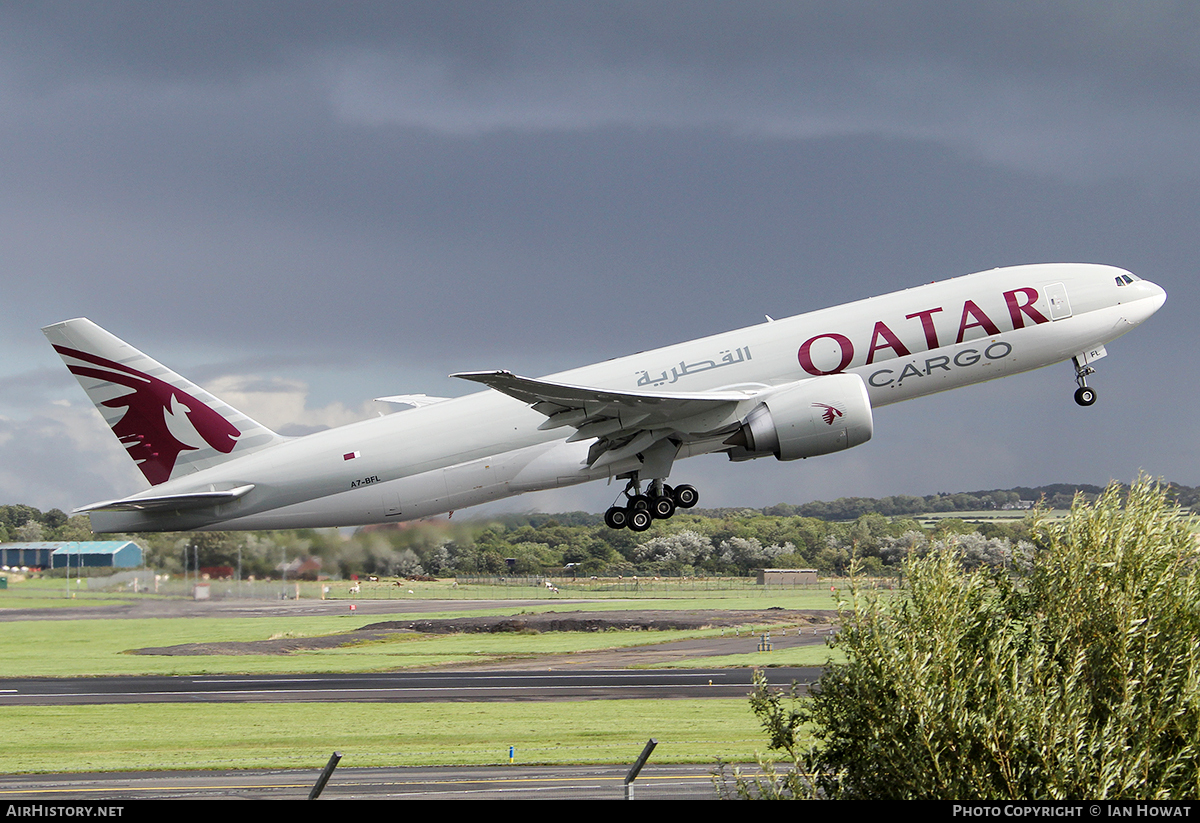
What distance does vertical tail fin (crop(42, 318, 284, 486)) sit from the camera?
39062 millimetres

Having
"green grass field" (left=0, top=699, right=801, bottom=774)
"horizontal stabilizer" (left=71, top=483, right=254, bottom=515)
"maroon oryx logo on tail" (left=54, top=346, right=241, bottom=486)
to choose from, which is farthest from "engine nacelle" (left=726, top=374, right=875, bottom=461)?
"green grass field" (left=0, top=699, right=801, bottom=774)

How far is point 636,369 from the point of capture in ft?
117

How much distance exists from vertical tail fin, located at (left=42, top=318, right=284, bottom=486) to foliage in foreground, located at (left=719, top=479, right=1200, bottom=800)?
73.2 ft

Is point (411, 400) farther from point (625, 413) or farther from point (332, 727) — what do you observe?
point (332, 727)

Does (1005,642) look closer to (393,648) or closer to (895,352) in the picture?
(895,352)

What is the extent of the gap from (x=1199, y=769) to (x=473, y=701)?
50.1 m

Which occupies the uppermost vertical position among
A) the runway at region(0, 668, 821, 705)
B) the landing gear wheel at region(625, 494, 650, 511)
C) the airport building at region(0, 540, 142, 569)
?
the landing gear wheel at region(625, 494, 650, 511)

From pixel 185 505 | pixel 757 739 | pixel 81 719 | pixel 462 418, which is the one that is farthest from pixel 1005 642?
pixel 81 719

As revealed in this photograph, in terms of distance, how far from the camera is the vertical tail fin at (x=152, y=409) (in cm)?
3906

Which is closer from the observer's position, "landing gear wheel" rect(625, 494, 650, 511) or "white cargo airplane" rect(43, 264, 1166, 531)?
"white cargo airplane" rect(43, 264, 1166, 531)

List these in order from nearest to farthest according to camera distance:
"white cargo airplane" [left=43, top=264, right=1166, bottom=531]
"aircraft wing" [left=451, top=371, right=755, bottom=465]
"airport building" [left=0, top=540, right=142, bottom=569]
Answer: "aircraft wing" [left=451, top=371, right=755, bottom=465], "white cargo airplane" [left=43, top=264, right=1166, bottom=531], "airport building" [left=0, top=540, right=142, bottom=569]

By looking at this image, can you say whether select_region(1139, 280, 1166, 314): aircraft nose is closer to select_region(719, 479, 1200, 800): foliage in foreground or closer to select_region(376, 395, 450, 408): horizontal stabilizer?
select_region(719, 479, 1200, 800): foliage in foreground

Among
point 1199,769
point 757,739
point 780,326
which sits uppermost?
point 780,326

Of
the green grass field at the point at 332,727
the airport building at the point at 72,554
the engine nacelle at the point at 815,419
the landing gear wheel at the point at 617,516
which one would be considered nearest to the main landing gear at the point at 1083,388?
the engine nacelle at the point at 815,419
